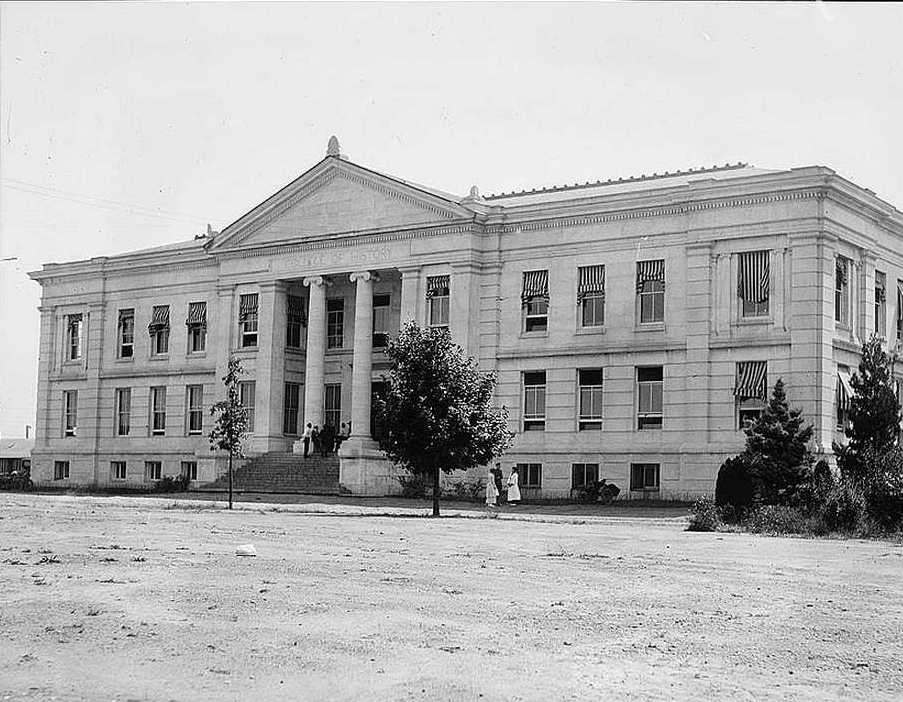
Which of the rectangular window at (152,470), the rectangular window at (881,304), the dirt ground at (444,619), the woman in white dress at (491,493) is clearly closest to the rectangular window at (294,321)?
the rectangular window at (152,470)

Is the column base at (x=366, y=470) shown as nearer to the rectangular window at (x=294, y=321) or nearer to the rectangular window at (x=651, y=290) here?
the rectangular window at (x=294, y=321)

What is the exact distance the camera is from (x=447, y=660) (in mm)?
11766

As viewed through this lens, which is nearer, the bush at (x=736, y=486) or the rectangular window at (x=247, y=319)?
the bush at (x=736, y=486)


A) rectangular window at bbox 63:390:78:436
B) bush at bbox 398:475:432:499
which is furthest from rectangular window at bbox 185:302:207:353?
bush at bbox 398:475:432:499

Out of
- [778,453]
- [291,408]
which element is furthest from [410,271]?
[778,453]

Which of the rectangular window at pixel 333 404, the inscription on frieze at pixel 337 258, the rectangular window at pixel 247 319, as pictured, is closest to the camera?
the inscription on frieze at pixel 337 258

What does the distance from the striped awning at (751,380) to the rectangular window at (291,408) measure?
21.7 metres

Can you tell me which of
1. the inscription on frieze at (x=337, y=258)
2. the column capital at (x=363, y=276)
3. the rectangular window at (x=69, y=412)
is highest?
the inscription on frieze at (x=337, y=258)

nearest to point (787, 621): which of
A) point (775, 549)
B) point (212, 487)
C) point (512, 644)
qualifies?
point (512, 644)

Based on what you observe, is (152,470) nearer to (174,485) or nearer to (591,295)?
(174,485)

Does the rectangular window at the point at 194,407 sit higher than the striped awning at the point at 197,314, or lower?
lower

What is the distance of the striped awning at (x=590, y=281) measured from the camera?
48.2 m

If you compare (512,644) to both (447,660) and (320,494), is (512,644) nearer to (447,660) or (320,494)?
(447,660)

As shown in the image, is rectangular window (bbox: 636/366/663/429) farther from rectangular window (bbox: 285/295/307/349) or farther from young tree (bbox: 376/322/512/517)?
rectangular window (bbox: 285/295/307/349)
